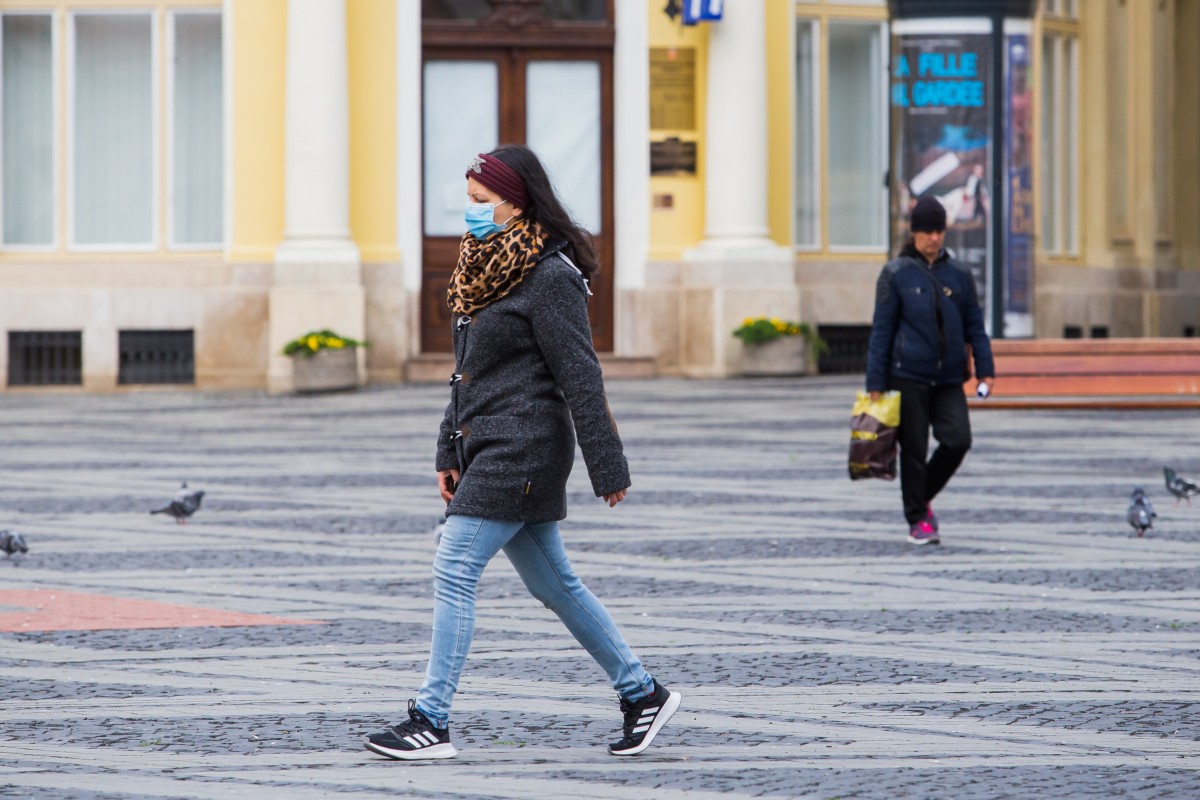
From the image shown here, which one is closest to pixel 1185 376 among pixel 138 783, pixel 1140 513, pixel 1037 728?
pixel 1140 513

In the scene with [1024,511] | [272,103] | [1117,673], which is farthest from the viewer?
[272,103]

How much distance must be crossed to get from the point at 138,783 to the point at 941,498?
772 centimetres

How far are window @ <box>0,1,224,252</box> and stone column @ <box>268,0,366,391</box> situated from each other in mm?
1565

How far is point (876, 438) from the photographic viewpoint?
10734 millimetres

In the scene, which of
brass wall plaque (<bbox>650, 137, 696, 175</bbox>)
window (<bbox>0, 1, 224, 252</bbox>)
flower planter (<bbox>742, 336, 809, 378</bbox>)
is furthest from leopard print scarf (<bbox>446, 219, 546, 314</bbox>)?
window (<bbox>0, 1, 224, 252</bbox>)

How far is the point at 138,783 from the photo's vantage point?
5.71 m

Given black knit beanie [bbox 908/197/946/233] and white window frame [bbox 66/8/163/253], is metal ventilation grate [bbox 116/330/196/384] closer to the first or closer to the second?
white window frame [bbox 66/8/163/253]

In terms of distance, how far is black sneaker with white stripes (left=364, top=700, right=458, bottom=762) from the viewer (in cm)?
597

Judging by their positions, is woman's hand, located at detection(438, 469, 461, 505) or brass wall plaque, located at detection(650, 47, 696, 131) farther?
brass wall plaque, located at detection(650, 47, 696, 131)

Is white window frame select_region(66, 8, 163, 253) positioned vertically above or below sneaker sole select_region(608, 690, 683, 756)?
above

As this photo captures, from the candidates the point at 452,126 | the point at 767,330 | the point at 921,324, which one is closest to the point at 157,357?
the point at 452,126

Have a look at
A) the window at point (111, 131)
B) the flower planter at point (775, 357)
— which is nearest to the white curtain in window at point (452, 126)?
the window at point (111, 131)

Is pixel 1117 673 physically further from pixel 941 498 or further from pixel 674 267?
pixel 674 267

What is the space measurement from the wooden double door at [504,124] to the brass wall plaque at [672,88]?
0.49m
